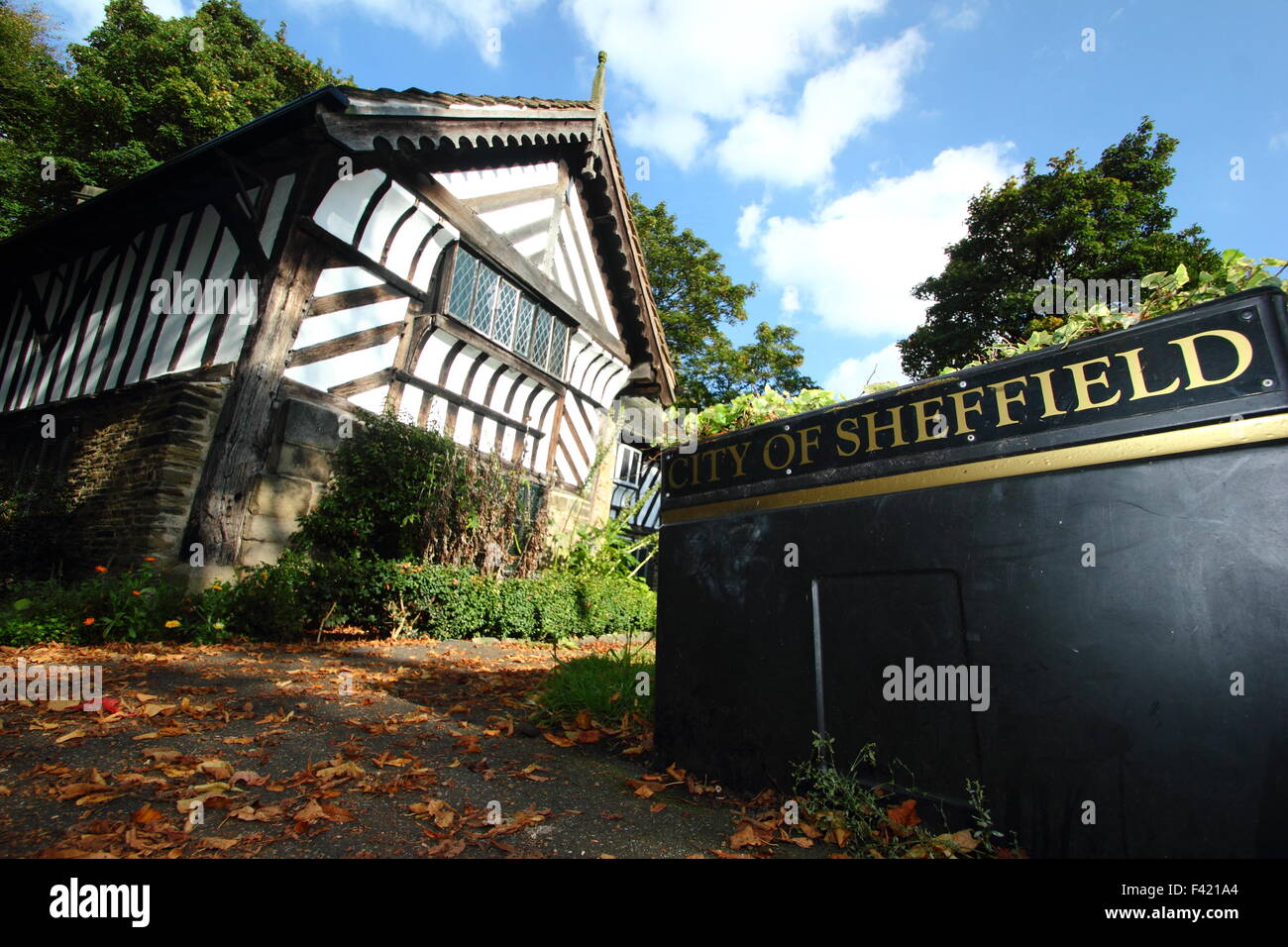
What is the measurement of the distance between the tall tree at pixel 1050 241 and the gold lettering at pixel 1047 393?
17295 millimetres

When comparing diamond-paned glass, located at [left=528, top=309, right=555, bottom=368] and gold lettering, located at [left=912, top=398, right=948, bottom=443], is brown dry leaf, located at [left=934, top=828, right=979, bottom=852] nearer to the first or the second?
gold lettering, located at [left=912, top=398, right=948, bottom=443]

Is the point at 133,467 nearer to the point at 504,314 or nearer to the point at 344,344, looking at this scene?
the point at 344,344

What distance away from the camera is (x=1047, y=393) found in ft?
5.69

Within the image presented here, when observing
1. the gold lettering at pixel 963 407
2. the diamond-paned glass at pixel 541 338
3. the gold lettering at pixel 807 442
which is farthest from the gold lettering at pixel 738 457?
the diamond-paned glass at pixel 541 338

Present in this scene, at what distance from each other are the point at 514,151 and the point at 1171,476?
10.4m

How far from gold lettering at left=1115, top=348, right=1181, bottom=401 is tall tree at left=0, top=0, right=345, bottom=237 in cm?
1890

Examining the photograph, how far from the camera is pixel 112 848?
171 centimetres

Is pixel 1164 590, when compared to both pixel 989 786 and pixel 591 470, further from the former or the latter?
pixel 591 470

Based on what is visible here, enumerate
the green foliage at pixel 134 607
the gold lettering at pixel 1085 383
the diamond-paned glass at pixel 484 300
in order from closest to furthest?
1. the gold lettering at pixel 1085 383
2. the green foliage at pixel 134 607
3. the diamond-paned glass at pixel 484 300

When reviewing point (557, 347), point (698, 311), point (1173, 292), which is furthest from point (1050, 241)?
point (1173, 292)

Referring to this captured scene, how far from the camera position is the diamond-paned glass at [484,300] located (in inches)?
348

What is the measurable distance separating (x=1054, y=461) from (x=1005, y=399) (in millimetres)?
246

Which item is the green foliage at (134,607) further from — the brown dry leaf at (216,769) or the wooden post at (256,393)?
the brown dry leaf at (216,769)
